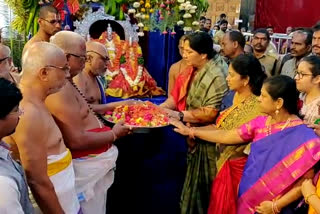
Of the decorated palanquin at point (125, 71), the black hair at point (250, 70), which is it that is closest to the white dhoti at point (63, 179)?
the black hair at point (250, 70)

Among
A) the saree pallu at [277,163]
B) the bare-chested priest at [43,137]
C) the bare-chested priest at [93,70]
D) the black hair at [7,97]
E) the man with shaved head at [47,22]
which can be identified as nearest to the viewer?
the black hair at [7,97]

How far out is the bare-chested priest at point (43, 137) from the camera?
1611 millimetres

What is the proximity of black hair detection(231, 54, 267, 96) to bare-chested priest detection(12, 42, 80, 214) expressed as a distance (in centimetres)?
120

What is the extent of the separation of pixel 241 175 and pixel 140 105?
1.01m

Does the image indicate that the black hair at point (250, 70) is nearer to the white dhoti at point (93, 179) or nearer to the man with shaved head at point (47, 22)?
the white dhoti at point (93, 179)

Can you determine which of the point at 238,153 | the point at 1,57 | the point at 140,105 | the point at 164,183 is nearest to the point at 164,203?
the point at 164,183

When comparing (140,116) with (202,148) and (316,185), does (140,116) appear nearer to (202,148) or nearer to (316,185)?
(202,148)

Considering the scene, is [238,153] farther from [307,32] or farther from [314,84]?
[307,32]

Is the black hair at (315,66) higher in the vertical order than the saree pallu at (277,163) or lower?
higher

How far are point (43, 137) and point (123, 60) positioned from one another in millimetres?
2609

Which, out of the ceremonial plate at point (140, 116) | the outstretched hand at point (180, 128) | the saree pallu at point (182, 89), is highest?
the saree pallu at point (182, 89)

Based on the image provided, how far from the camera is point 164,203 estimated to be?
3.82 metres

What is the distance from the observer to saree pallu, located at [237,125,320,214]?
204 centimetres

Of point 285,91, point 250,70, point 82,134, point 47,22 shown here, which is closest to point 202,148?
point 250,70
